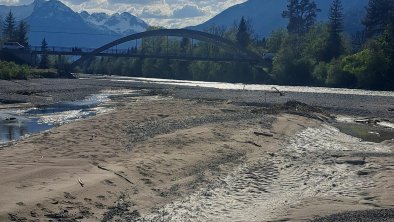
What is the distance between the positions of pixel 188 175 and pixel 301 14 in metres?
135

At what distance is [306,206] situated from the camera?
10578 millimetres

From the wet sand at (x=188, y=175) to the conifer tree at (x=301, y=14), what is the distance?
12288cm

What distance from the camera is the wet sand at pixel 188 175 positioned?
10.0 m

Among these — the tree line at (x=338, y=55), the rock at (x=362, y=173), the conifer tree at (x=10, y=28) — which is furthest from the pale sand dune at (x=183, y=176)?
the conifer tree at (x=10, y=28)

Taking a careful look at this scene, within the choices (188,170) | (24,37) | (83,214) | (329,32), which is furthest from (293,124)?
(24,37)

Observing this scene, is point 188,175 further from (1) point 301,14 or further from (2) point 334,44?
(1) point 301,14

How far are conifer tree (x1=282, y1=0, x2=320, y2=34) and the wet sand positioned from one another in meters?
123

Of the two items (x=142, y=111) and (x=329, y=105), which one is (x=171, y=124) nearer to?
(x=142, y=111)

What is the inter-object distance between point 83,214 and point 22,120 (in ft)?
60.9

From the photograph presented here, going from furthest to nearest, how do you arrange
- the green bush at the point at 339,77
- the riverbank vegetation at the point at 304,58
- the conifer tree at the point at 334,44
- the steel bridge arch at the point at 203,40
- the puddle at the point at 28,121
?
the steel bridge arch at the point at 203,40 → the conifer tree at the point at 334,44 → the green bush at the point at 339,77 → the riverbank vegetation at the point at 304,58 → the puddle at the point at 28,121

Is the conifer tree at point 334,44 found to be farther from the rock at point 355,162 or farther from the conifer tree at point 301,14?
the rock at point 355,162

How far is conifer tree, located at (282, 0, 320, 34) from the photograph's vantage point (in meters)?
139

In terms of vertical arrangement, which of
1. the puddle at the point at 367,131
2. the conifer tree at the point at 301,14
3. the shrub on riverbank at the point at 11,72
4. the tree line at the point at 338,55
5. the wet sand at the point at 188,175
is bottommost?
the puddle at the point at 367,131

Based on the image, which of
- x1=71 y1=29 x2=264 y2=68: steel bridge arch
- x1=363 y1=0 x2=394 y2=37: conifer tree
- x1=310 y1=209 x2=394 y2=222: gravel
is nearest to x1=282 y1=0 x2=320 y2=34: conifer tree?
x1=71 y1=29 x2=264 y2=68: steel bridge arch
